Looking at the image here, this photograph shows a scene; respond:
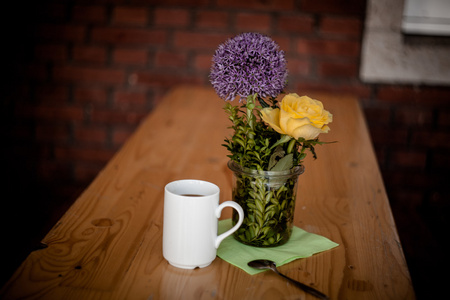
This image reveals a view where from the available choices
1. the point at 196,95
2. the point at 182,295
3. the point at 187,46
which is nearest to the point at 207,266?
the point at 182,295

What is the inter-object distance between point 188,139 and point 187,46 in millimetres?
876

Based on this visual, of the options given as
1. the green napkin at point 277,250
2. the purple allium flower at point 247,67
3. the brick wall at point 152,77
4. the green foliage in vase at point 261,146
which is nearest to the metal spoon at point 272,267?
the green napkin at point 277,250

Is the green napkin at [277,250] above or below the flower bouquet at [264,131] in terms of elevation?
below

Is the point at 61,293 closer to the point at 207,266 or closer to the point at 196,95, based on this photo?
the point at 207,266

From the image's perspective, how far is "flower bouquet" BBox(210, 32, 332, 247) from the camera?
784 millimetres

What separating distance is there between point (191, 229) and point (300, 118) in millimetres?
243

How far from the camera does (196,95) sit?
202 cm

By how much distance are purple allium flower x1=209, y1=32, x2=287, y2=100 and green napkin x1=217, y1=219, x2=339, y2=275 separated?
0.27 meters

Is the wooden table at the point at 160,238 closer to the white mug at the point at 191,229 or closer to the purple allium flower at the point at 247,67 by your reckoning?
the white mug at the point at 191,229

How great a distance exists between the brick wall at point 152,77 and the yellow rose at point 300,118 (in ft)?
5.00

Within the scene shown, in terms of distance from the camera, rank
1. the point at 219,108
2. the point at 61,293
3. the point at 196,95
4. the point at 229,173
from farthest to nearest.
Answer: the point at 196,95 → the point at 219,108 → the point at 229,173 → the point at 61,293

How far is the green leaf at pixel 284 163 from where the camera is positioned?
83 cm

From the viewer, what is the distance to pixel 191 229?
0.78 meters

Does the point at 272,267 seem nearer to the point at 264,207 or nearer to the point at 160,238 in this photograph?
the point at 264,207
